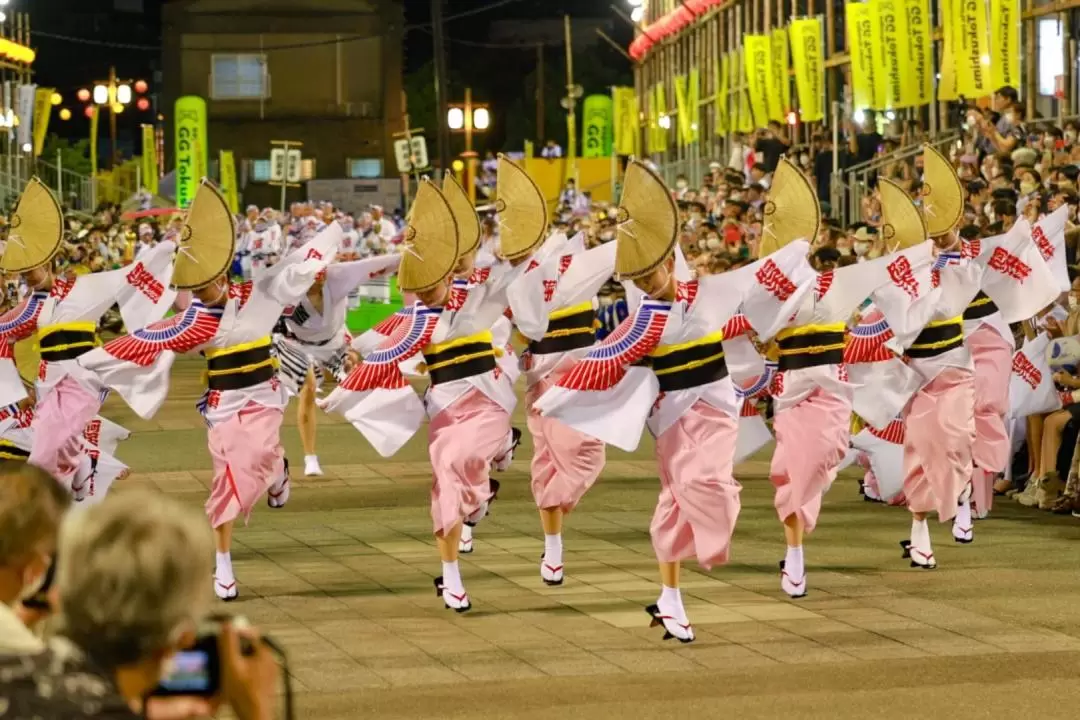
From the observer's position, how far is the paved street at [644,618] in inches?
288

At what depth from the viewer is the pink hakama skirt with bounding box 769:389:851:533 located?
32.3ft

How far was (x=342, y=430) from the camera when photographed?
1866 cm

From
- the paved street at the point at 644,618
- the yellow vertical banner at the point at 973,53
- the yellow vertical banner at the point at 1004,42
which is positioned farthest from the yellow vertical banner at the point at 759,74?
the paved street at the point at 644,618

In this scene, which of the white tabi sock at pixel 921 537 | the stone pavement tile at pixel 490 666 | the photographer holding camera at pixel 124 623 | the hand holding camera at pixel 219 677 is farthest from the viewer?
the white tabi sock at pixel 921 537

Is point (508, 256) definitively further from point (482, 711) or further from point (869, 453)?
point (482, 711)

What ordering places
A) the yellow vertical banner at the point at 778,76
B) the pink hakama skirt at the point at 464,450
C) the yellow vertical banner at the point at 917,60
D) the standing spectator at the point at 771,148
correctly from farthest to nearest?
1. the yellow vertical banner at the point at 778,76
2. the standing spectator at the point at 771,148
3. the yellow vertical banner at the point at 917,60
4. the pink hakama skirt at the point at 464,450

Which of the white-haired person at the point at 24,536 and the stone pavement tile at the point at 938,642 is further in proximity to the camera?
the stone pavement tile at the point at 938,642

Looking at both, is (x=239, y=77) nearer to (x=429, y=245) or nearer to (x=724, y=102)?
(x=724, y=102)

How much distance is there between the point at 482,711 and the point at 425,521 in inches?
211

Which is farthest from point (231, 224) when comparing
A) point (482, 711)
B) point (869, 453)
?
point (869, 453)

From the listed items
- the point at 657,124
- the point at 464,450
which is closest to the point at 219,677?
the point at 464,450

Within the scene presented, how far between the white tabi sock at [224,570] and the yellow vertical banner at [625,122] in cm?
3994

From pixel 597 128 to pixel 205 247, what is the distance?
43668mm

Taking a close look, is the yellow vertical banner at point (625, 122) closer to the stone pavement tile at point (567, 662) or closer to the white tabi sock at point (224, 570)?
the white tabi sock at point (224, 570)
